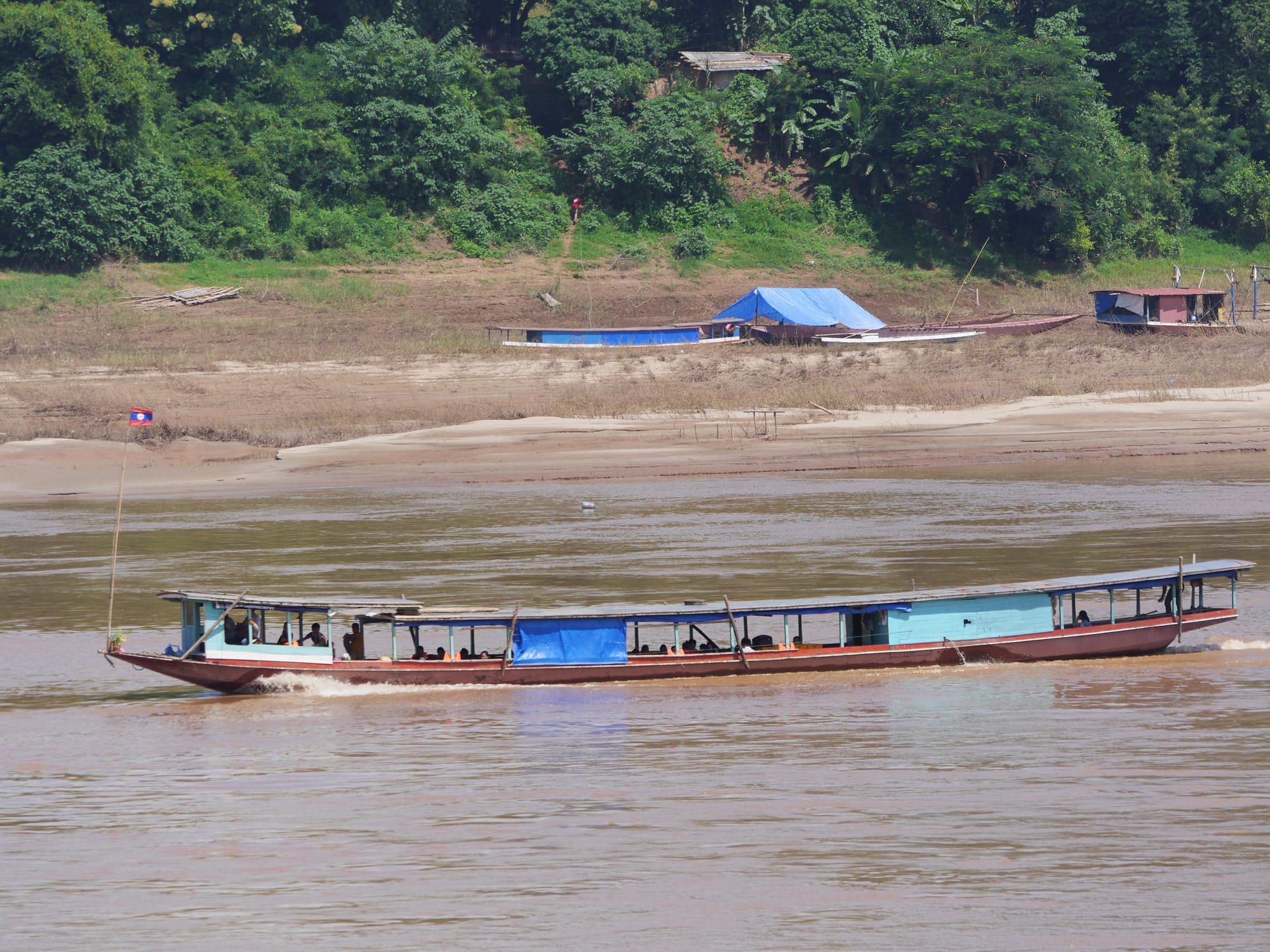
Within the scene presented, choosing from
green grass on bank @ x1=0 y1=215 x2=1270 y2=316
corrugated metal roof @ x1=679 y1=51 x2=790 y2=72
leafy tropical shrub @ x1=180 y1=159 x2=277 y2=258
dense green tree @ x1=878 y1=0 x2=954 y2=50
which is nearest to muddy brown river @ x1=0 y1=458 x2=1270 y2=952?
green grass on bank @ x1=0 y1=215 x2=1270 y2=316

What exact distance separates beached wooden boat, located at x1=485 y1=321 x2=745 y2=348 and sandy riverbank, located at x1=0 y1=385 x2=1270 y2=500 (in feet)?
25.4

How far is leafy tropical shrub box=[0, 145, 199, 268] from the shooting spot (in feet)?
157

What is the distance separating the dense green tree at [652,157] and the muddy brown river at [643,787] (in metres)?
34.2

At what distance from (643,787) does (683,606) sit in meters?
4.77

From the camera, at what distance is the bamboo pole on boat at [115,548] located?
63.9ft

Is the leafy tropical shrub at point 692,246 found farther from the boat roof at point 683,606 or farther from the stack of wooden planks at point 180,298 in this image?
the boat roof at point 683,606

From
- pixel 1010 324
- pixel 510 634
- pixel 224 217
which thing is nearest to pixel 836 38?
pixel 1010 324

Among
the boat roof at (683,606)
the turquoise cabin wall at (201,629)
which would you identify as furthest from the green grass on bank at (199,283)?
the boat roof at (683,606)

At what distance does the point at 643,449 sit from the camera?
3666 centimetres

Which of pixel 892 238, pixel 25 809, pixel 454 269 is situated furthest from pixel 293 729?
pixel 892 238

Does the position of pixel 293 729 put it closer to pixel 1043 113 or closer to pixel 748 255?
pixel 748 255

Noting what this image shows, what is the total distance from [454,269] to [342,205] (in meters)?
5.41

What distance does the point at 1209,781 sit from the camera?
13828mm

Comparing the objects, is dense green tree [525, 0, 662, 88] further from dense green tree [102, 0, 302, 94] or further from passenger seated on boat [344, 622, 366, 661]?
passenger seated on boat [344, 622, 366, 661]
